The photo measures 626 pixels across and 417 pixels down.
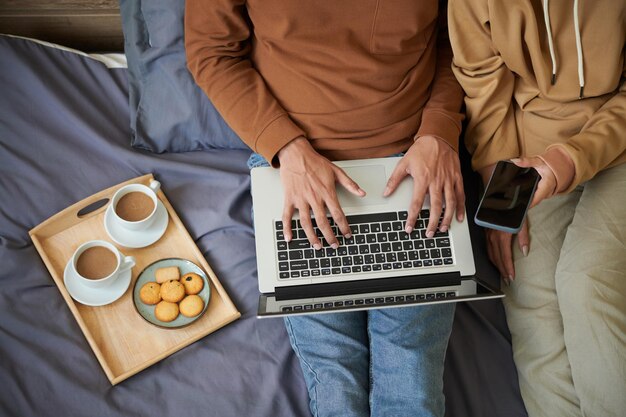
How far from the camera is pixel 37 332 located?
104 centimetres

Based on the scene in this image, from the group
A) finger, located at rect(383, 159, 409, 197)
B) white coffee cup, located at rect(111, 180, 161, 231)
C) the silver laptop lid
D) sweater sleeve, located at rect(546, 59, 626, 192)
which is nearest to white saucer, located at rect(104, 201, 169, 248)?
white coffee cup, located at rect(111, 180, 161, 231)

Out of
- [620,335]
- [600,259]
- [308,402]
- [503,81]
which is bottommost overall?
[308,402]

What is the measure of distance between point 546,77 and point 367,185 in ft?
1.34

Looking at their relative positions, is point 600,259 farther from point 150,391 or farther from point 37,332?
point 37,332

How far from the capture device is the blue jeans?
3.23ft

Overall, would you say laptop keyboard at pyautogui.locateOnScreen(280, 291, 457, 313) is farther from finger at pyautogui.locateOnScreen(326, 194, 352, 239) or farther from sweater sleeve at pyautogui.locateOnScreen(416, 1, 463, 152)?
sweater sleeve at pyautogui.locateOnScreen(416, 1, 463, 152)

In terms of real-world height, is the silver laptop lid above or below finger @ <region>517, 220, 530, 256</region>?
above

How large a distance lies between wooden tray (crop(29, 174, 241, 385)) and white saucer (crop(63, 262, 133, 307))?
0.05 ft

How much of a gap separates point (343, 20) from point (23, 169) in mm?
780

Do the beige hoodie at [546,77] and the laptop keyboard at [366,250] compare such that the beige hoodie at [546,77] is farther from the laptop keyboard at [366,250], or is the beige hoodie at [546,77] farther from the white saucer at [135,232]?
the white saucer at [135,232]

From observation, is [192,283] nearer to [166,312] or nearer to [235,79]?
[166,312]

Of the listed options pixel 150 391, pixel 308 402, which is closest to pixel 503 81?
pixel 308 402

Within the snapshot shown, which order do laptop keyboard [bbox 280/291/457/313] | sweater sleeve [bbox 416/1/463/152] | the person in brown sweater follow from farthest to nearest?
sweater sleeve [bbox 416/1/463/152]
the person in brown sweater
laptop keyboard [bbox 280/291/457/313]

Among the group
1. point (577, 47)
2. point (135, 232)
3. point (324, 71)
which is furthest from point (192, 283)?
point (577, 47)
